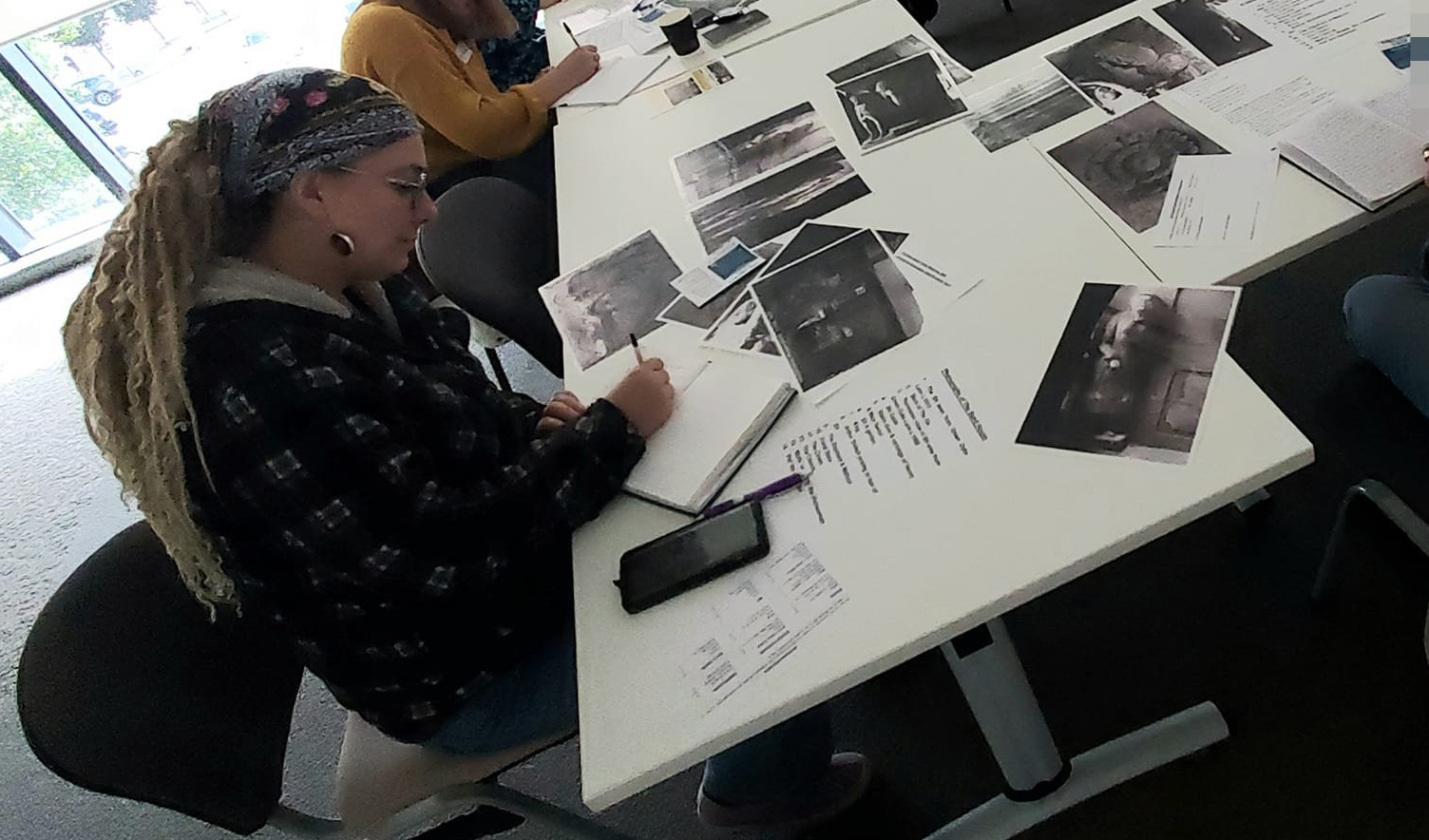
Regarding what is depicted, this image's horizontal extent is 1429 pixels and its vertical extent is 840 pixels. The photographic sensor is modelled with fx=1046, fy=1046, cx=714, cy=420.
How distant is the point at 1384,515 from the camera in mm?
1561

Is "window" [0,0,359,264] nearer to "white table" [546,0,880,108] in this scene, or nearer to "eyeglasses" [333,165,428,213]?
"white table" [546,0,880,108]

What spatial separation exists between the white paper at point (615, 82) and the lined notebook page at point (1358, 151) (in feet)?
3.69

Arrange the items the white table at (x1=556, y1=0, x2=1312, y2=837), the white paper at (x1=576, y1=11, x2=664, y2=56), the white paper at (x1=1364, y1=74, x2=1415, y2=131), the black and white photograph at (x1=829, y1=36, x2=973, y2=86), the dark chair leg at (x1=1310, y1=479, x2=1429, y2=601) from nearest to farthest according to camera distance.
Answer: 1. the white table at (x1=556, y1=0, x2=1312, y2=837)
2. the white paper at (x1=1364, y1=74, x2=1415, y2=131)
3. the dark chair leg at (x1=1310, y1=479, x2=1429, y2=601)
4. the black and white photograph at (x1=829, y1=36, x2=973, y2=86)
5. the white paper at (x1=576, y1=11, x2=664, y2=56)

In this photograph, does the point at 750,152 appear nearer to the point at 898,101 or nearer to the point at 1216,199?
the point at 898,101

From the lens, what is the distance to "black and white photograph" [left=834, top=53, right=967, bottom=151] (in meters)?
1.52

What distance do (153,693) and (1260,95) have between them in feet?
4.93

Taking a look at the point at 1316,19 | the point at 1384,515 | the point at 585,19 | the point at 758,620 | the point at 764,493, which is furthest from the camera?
the point at 585,19

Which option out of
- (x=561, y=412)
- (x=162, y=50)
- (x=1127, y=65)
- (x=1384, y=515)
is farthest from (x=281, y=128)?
(x=162, y=50)

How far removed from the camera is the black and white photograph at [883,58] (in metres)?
1.71

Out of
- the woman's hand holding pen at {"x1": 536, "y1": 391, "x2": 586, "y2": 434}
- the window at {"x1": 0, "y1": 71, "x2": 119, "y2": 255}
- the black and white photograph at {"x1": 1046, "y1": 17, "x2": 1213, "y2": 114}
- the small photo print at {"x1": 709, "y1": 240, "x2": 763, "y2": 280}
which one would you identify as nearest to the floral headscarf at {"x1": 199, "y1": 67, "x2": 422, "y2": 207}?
the woman's hand holding pen at {"x1": 536, "y1": 391, "x2": 586, "y2": 434}

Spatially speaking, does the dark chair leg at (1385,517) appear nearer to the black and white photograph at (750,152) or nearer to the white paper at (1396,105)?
the white paper at (1396,105)

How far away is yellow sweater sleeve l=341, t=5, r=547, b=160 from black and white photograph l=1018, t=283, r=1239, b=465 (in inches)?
50.3

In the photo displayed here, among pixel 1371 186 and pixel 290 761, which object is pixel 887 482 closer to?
pixel 1371 186

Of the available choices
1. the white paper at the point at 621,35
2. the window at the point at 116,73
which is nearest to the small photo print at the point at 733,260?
the white paper at the point at 621,35
